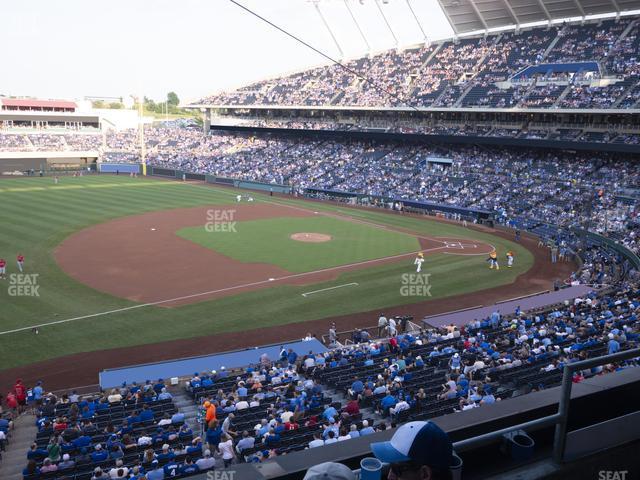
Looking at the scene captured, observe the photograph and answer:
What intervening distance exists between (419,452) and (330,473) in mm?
423

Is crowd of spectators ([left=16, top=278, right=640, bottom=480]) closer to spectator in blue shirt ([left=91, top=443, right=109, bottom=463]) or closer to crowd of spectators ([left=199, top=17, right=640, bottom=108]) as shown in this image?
spectator in blue shirt ([left=91, top=443, right=109, bottom=463])

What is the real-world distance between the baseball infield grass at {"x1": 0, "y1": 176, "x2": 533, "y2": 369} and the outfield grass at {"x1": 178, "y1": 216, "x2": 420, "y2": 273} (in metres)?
0.25

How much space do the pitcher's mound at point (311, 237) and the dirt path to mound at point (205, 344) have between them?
46.6ft

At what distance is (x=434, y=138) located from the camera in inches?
2447

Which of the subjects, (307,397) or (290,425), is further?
(307,397)

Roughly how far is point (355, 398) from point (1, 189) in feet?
191

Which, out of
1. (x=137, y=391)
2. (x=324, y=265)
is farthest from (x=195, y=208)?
(x=137, y=391)

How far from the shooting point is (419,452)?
7.84ft
